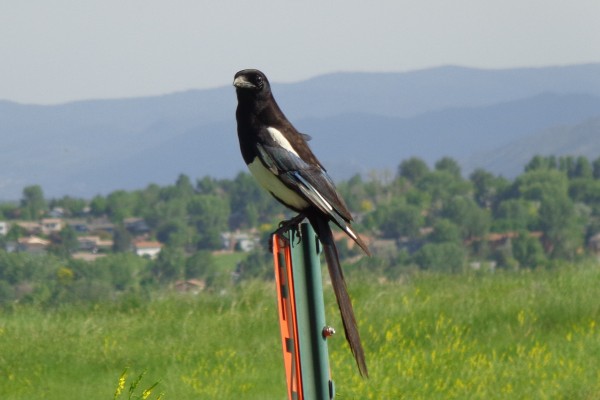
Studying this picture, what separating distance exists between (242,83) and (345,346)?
222 inches

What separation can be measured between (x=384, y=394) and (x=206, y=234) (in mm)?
179742

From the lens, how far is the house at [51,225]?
6683 inches

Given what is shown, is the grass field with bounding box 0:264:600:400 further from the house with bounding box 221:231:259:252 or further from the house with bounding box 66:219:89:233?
the house with bounding box 66:219:89:233

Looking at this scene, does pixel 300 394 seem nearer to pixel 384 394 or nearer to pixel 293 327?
pixel 293 327

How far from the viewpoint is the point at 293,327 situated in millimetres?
3758

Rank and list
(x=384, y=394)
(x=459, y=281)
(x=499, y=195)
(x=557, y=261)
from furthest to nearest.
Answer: (x=499, y=195)
(x=557, y=261)
(x=459, y=281)
(x=384, y=394)

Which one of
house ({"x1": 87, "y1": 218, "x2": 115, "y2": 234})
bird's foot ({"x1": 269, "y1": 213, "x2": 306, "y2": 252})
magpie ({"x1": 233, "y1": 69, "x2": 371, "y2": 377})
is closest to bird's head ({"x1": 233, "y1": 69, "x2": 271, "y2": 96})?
magpie ({"x1": 233, "y1": 69, "x2": 371, "y2": 377})

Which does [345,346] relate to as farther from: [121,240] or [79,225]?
[79,225]

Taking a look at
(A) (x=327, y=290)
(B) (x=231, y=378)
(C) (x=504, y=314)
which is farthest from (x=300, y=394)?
(A) (x=327, y=290)

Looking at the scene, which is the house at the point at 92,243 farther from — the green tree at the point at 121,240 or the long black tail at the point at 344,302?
the long black tail at the point at 344,302

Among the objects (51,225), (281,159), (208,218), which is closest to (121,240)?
(51,225)

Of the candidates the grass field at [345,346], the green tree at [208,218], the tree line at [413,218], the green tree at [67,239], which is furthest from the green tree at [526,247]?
the grass field at [345,346]

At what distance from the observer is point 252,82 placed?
4910 millimetres

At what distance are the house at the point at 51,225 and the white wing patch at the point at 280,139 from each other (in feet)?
549
